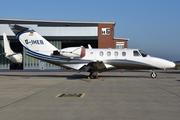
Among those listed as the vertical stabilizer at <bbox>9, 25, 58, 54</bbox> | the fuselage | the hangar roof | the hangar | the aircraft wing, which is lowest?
the aircraft wing

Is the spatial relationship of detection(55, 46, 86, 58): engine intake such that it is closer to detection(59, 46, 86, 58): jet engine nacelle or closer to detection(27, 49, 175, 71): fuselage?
detection(59, 46, 86, 58): jet engine nacelle

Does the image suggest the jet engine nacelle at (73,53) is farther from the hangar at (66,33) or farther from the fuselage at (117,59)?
the hangar at (66,33)

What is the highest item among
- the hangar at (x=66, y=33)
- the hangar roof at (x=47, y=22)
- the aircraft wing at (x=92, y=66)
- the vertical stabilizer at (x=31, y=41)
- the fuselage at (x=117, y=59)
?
the hangar roof at (x=47, y=22)

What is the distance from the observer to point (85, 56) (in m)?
23.9

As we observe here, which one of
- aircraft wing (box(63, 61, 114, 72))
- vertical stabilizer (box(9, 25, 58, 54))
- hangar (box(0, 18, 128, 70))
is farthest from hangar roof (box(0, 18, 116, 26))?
aircraft wing (box(63, 61, 114, 72))

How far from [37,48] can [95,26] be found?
28.8m

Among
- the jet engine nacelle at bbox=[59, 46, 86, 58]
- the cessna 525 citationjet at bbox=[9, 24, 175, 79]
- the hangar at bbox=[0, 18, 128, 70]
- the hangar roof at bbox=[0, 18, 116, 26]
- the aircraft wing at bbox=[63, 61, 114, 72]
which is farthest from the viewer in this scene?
the hangar roof at bbox=[0, 18, 116, 26]

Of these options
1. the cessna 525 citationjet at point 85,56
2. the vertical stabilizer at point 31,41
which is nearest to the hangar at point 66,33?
the vertical stabilizer at point 31,41

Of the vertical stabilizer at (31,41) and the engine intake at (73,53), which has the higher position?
the vertical stabilizer at (31,41)

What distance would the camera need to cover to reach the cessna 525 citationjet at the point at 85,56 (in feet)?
76.9

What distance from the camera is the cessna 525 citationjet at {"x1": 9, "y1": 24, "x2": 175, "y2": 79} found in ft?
76.9

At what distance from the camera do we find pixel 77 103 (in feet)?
32.1

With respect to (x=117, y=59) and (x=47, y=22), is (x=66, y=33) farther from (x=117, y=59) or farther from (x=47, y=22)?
(x=117, y=59)

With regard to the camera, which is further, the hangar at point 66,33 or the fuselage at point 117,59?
the hangar at point 66,33
